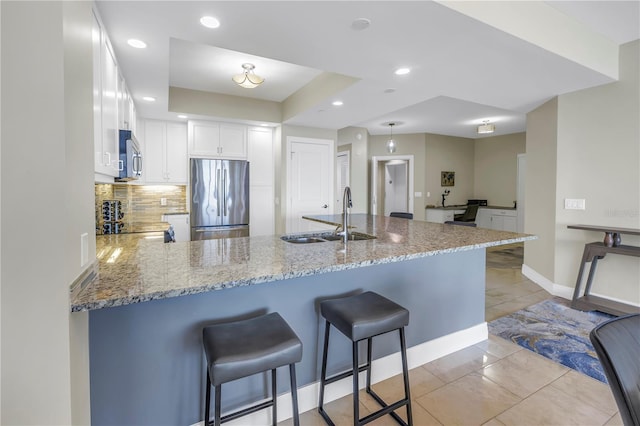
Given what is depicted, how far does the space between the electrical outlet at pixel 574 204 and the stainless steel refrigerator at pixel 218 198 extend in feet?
13.7

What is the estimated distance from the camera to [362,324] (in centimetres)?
149

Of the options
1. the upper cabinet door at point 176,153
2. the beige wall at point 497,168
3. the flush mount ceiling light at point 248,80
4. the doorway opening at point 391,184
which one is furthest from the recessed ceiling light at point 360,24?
the beige wall at point 497,168

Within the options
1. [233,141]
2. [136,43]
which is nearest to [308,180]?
[233,141]

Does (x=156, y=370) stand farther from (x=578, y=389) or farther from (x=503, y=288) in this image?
(x=503, y=288)

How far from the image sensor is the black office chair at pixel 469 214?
717cm

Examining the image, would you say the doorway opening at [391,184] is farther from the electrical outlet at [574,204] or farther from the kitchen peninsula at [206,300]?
the kitchen peninsula at [206,300]

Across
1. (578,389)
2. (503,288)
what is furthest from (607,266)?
(578,389)

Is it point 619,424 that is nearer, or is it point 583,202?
point 619,424

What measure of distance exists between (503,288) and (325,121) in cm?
337

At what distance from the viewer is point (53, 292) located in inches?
36.0

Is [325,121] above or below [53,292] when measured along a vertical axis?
above

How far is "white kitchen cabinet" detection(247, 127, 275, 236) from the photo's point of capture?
15.9 feet

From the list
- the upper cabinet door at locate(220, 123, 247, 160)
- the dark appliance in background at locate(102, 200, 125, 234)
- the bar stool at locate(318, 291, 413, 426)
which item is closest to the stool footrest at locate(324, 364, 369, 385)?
the bar stool at locate(318, 291, 413, 426)

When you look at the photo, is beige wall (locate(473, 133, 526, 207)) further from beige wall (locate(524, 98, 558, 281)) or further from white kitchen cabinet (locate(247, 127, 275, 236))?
white kitchen cabinet (locate(247, 127, 275, 236))
